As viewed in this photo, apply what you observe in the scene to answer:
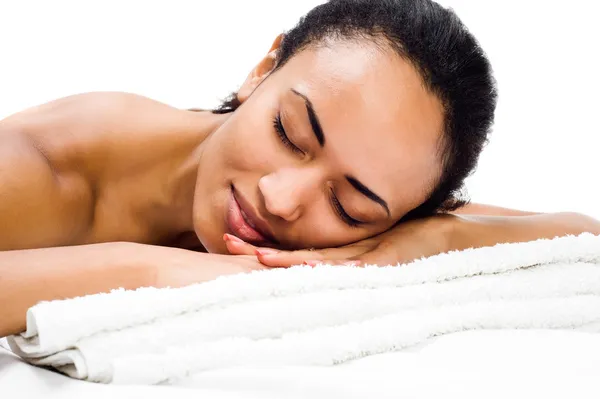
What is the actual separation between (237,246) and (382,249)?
0.95ft

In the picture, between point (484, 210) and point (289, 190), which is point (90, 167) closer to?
point (289, 190)

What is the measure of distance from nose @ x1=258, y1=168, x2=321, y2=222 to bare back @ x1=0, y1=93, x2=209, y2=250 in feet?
1.04

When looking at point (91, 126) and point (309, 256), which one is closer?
point (309, 256)

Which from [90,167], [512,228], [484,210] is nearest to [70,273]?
[90,167]

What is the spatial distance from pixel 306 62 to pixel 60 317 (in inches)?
27.3

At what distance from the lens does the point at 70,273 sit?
81 centimetres

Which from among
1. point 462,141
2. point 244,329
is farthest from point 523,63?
point 244,329

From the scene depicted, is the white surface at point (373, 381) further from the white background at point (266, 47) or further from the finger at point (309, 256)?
the white background at point (266, 47)

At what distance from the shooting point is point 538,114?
2320mm

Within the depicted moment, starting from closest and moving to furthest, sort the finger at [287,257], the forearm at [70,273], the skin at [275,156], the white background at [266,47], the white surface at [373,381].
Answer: the white surface at [373,381]
the forearm at [70,273]
the finger at [287,257]
the skin at [275,156]
the white background at [266,47]

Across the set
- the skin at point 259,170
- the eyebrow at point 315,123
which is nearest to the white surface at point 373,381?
the skin at point 259,170

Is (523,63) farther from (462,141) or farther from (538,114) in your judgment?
(462,141)

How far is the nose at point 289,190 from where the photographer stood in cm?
108

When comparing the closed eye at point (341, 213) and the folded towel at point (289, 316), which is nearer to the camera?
the folded towel at point (289, 316)
